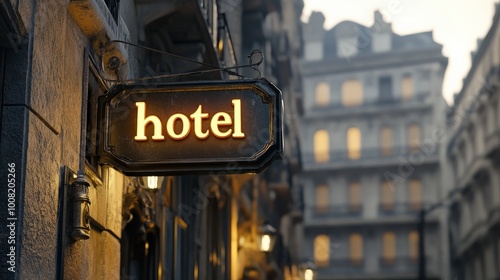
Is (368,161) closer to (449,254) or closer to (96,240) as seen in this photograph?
(449,254)

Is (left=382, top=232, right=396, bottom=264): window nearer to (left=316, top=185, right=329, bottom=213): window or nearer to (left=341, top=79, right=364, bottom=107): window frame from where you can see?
(left=316, top=185, right=329, bottom=213): window

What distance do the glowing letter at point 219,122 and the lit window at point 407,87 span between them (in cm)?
5573

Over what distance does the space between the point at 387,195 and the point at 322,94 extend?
811cm

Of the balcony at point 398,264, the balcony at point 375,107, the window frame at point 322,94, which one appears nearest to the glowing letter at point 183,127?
the balcony at point 398,264

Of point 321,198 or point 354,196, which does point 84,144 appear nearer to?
point 354,196

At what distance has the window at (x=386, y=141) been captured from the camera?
2491 inches

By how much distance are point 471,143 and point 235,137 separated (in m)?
49.1

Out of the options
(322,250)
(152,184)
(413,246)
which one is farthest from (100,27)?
(322,250)

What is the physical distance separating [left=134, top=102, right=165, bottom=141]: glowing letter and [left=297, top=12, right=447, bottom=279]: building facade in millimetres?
52503

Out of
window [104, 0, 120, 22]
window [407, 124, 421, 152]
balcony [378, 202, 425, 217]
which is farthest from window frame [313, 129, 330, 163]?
window [104, 0, 120, 22]

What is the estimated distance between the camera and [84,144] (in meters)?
8.41

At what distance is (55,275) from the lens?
748cm

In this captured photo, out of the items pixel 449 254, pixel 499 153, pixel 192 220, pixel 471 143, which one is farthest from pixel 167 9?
pixel 449 254

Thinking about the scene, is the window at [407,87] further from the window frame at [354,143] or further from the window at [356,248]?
the window at [356,248]
